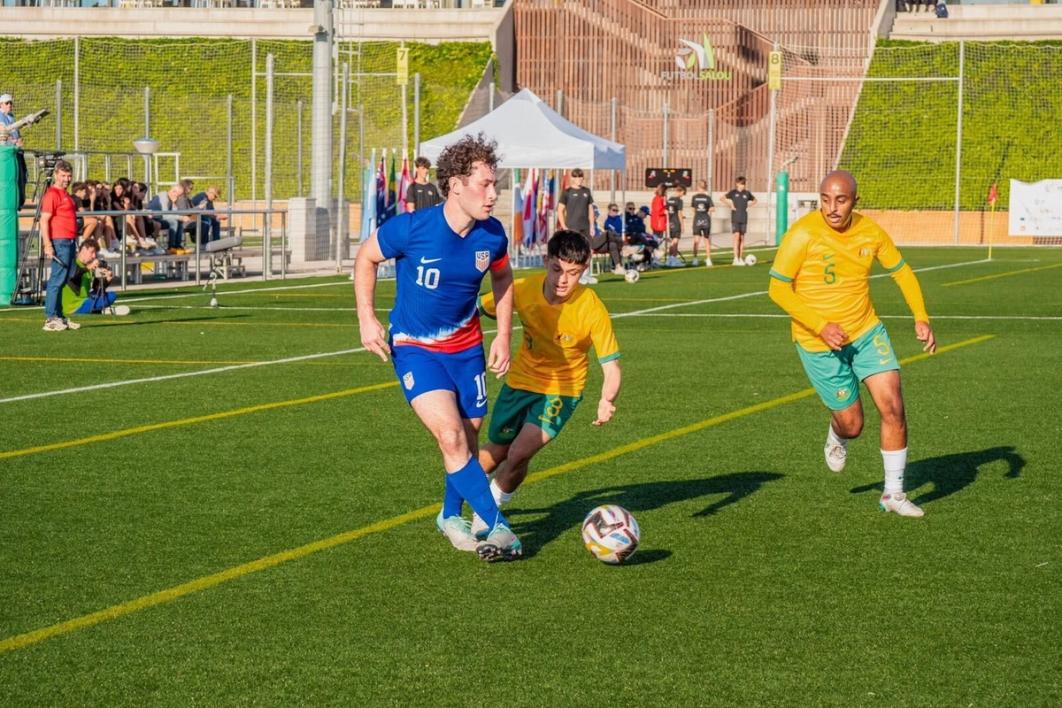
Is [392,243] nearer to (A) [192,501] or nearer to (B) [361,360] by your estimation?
(A) [192,501]

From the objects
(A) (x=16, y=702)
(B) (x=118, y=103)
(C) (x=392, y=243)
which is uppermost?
(B) (x=118, y=103)

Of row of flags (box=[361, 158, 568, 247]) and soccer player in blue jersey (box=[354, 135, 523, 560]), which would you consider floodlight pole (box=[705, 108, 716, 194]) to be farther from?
soccer player in blue jersey (box=[354, 135, 523, 560])

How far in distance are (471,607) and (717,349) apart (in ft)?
37.5

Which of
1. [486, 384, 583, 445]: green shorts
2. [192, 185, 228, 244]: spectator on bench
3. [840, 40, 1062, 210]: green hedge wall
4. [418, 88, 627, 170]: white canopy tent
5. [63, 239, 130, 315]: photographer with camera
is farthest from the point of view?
[840, 40, 1062, 210]: green hedge wall

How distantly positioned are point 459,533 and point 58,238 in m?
13.2

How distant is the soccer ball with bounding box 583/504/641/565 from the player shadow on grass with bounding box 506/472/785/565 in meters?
0.40

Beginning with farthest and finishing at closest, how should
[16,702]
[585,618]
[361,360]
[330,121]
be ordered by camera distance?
[330,121] < [361,360] < [585,618] < [16,702]

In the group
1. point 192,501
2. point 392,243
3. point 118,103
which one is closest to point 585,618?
point 392,243

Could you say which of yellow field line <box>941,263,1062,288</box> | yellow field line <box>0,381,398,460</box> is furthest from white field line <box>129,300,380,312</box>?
yellow field line <box>941,263,1062,288</box>

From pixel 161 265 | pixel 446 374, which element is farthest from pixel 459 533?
pixel 161 265

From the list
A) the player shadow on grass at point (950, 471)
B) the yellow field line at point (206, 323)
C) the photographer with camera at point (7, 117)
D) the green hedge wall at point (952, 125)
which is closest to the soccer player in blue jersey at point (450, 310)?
the player shadow on grass at point (950, 471)

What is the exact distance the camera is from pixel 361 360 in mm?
16875

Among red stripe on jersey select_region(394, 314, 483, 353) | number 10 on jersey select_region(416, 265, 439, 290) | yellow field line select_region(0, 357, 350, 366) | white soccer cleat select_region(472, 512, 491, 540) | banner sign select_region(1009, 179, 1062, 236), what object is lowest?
yellow field line select_region(0, 357, 350, 366)

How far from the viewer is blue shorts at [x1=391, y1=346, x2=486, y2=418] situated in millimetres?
7656
